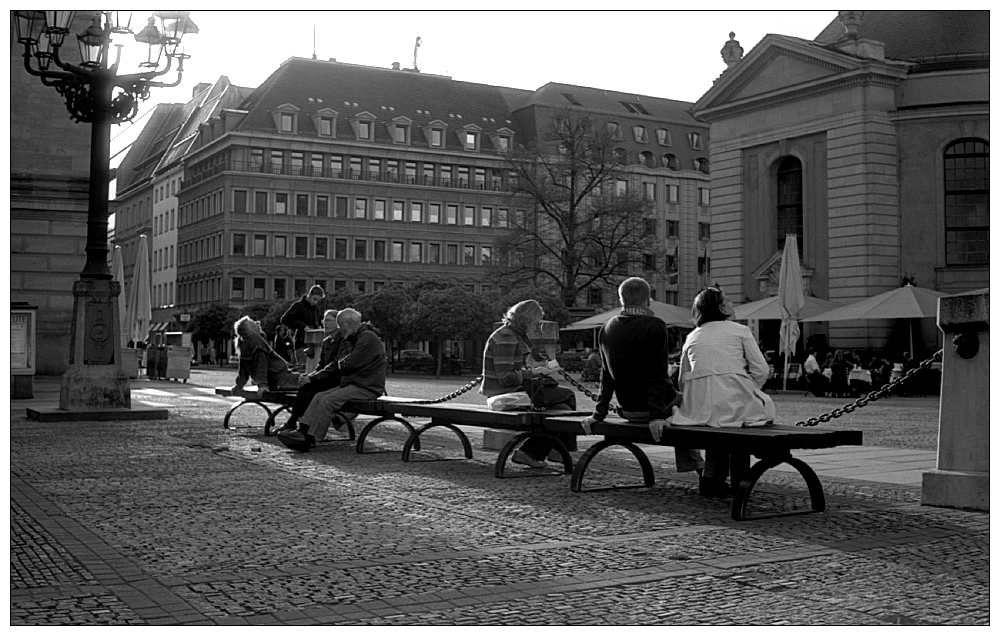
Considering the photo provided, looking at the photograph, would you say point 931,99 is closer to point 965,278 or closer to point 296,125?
point 965,278

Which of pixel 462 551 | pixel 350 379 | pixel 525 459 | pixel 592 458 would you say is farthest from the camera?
pixel 350 379

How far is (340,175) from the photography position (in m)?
87.3

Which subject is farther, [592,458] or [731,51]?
[731,51]

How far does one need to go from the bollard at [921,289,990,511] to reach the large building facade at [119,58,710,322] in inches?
2771

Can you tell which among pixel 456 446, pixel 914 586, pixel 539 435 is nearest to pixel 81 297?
pixel 456 446

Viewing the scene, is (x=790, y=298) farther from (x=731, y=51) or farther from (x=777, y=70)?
(x=731, y=51)

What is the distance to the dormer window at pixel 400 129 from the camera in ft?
291

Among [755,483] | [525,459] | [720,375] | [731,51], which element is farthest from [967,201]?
[755,483]

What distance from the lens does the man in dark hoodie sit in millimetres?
12844

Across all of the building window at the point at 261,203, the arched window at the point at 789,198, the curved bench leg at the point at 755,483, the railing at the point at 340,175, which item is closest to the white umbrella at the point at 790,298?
the arched window at the point at 789,198

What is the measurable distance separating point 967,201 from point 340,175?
5432cm

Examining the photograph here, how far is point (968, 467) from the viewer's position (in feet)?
27.9

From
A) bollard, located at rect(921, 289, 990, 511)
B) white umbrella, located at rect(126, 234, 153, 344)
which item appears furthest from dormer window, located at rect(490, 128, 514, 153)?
bollard, located at rect(921, 289, 990, 511)

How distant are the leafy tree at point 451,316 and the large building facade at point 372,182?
2364cm
